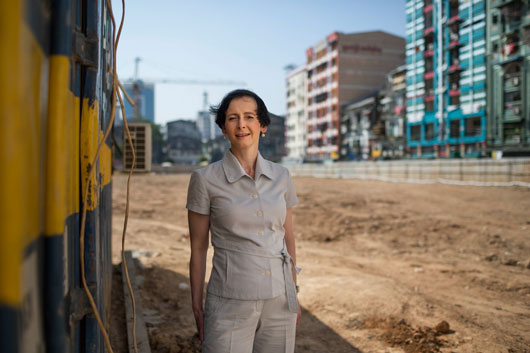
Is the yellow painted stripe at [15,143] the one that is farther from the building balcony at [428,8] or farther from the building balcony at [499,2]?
the building balcony at [428,8]

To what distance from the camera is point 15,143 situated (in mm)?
993

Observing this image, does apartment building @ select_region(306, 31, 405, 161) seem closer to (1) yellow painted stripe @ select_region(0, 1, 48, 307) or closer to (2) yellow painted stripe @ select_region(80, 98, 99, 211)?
(2) yellow painted stripe @ select_region(80, 98, 99, 211)

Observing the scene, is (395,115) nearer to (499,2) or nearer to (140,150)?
(499,2)

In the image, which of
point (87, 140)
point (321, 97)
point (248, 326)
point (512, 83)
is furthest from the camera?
point (321, 97)

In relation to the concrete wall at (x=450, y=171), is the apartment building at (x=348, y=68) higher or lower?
higher

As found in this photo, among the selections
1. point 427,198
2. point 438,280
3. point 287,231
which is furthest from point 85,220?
point 427,198

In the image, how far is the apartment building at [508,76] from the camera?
1073 inches

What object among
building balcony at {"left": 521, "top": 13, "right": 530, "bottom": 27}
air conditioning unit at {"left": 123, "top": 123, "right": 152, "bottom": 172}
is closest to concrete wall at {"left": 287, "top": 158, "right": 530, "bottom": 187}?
building balcony at {"left": 521, "top": 13, "right": 530, "bottom": 27}

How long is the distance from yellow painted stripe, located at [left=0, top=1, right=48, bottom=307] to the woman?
1.05 m

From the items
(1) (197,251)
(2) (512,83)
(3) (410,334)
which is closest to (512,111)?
(2) (512,83)

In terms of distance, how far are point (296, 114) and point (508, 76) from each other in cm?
3856

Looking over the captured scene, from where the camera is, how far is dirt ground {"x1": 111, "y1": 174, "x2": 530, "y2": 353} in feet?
13.3

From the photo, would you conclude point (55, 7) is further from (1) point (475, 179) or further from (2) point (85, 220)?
(1) point (475, 179)

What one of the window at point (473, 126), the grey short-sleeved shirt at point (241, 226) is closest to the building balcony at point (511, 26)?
the window at point (473, 126)
